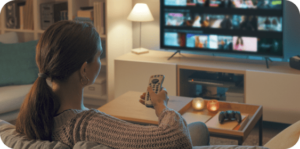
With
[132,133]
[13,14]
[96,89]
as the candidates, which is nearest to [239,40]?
[96,89]

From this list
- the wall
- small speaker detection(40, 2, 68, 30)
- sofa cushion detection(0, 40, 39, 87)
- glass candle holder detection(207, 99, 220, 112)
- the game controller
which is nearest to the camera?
the game controller

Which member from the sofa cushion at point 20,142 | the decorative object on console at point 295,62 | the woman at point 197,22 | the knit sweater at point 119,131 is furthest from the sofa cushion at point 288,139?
the woman at point 197,22

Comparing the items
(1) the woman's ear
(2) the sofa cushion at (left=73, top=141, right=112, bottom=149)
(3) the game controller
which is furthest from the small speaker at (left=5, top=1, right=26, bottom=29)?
(2) the sofa cushion at (left=73, top=141, right=112, bottom=149)

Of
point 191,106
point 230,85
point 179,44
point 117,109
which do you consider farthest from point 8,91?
point 230,85

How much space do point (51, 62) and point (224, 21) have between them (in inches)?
105

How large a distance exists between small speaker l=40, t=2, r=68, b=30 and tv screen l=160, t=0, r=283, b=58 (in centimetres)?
119

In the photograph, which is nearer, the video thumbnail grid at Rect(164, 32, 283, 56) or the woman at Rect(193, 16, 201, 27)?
the video thumbnail grid at Rect(164, 32, 283, 56)

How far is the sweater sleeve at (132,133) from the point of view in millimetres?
955

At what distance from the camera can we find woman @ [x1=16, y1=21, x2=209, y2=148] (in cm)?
96

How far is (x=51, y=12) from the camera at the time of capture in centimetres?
392

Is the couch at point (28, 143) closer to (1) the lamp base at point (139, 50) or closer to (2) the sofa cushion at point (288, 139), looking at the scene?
(2) the sofa cushion at point (288, 139)

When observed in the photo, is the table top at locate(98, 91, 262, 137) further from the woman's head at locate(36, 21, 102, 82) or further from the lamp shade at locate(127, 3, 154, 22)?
the woman's head at locate(36, 21, 102, 82)

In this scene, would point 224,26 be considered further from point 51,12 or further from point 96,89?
point 51,12

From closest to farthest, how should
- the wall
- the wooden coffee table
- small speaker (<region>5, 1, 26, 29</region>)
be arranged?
the wooden coffee table → the wall → small speaker (<region>5, 1, 26, 29</region>)
